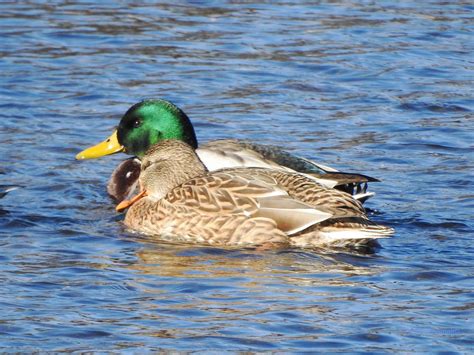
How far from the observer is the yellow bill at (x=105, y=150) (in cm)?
1184

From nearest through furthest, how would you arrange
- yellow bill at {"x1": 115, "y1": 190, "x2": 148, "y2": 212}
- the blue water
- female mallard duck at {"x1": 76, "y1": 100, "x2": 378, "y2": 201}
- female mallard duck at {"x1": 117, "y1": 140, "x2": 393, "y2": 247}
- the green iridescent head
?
the blue water → female mallard duck at {"x1": 117, "y1": 140, "x2": 393, "y2": 247} → yellow bill at {"x1": 115, "y1": 190, "x2": 148, "y2": 212} → female mallard duck at {"x1": 76, "y1": 100, "x2": 378, "y2": 201} → the green iridescent head

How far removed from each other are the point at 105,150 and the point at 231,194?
6.33ft

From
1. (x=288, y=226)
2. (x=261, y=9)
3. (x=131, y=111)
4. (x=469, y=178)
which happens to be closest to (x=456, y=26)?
(x=261, y=9)

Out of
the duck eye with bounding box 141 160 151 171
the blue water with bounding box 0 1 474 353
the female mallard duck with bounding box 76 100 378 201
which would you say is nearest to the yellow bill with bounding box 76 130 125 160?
the female mallard duck with bounding box 76 100 378 201

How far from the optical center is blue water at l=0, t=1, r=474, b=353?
810 centimetres

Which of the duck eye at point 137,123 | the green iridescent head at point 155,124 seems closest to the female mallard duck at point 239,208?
the green iridescent head at point 155,124

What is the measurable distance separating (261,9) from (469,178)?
6.77m

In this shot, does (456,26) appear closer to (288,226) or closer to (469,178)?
(469,178)

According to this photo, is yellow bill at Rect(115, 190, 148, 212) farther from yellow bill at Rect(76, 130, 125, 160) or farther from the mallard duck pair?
yellow bill at Rect(76, 130, 125, 160)

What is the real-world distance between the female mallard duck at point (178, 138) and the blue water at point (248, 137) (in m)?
0.29

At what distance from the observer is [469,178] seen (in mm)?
11945

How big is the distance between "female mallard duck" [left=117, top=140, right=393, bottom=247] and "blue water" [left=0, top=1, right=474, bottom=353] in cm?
17

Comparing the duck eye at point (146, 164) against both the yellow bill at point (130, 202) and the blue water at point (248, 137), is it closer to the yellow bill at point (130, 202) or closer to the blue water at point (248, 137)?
the yellow bill at point (130, 202)

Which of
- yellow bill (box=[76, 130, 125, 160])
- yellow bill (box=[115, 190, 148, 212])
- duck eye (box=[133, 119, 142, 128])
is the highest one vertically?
duck eye (box=[133, 119, 142, 128])
